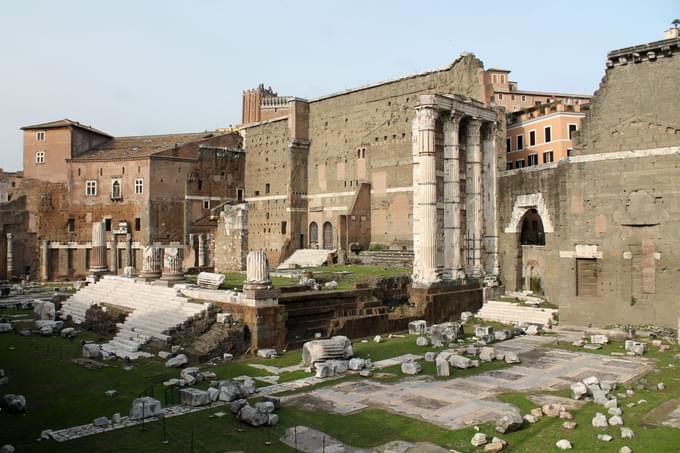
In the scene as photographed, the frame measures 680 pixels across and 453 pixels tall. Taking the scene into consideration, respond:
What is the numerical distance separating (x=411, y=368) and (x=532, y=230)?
72.2ft

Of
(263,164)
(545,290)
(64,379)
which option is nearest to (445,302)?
(545,290)

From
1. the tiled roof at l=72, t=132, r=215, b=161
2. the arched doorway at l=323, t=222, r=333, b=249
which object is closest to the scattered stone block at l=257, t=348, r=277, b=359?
the arched doorway at l=323, t=222, r=333, b=249

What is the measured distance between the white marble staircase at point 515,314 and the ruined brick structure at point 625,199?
2.17 ft

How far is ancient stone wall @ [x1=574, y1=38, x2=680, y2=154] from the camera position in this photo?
20.5 metres

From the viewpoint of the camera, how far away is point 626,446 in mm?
9461

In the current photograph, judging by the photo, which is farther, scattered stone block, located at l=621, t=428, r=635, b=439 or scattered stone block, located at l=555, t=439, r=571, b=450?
scattered stone block, located at l=621, t=428, r=635, b=439

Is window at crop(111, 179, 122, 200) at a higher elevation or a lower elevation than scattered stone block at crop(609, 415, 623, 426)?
higher

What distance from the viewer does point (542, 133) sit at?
34.3 meters

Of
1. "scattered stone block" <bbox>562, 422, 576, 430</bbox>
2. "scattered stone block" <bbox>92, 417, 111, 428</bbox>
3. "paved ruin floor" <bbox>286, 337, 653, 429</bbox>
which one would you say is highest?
"scattered stone block" <bbox>92, 417, 111, 428</bbox>

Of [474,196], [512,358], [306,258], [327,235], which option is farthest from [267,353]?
[327,235]

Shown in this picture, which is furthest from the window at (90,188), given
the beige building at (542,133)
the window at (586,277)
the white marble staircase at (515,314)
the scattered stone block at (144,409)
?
the scattered stone block at (144,409)

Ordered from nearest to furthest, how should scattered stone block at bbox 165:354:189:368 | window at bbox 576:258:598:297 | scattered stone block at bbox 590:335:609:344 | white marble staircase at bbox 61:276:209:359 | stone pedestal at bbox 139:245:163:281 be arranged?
scattered stone block at bbox 165:354:189:368, white marble staircase at bbox 61:276:209:359, scattered stone block at bbox 590:335:609:344, window at bbox 576:258:598:297, stone pedestal at bbox 139:245:163:281

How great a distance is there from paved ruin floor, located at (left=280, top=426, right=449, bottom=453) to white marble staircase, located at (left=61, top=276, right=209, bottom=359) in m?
8.18

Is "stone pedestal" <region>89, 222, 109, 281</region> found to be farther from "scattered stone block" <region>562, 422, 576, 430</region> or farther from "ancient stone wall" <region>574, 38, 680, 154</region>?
"scattered stone block" <region>562, 422, 576, 430</region>
